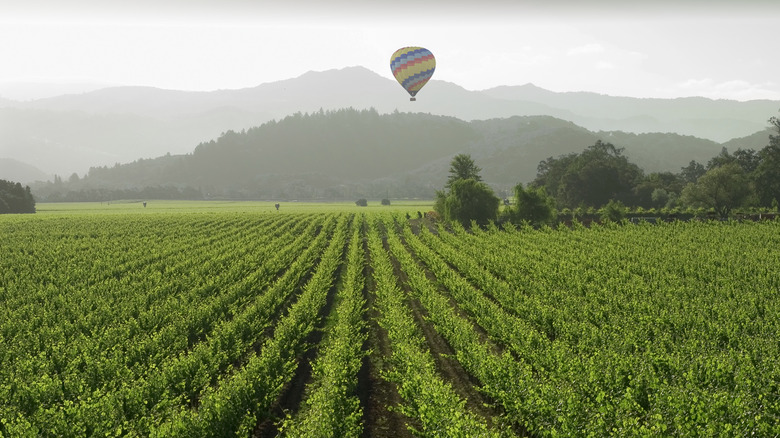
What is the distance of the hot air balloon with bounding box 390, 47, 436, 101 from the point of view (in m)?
67.5

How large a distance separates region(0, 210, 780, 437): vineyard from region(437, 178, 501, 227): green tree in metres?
28.4

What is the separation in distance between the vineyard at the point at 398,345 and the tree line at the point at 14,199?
8328 centimetres

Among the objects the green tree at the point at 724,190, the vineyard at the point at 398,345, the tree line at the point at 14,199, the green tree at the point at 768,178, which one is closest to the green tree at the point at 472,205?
the vineyard at the point at 398,345

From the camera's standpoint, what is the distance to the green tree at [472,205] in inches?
2731

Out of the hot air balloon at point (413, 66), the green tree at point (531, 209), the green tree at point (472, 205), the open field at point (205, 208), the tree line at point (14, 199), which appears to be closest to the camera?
the green tree at point (531, 209)

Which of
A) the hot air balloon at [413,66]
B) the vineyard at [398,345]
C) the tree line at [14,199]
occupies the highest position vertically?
the hot air balloon at [413,66]

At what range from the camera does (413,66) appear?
223 feet

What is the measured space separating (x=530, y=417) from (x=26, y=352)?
17310 millimetres

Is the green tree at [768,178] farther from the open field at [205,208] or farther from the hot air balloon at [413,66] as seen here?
the open field at [205,208]

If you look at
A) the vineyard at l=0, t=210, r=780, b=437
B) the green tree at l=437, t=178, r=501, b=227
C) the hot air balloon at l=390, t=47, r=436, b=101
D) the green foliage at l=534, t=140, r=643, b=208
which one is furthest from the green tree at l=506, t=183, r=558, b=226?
the green foliage at l=534, t=140, r=643, b=208

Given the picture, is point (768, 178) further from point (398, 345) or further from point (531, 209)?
point (398, 345)

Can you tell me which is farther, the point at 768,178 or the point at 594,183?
the point at 594,183

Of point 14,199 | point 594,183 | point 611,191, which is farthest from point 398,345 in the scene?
point 14,199

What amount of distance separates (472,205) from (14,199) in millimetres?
102503
